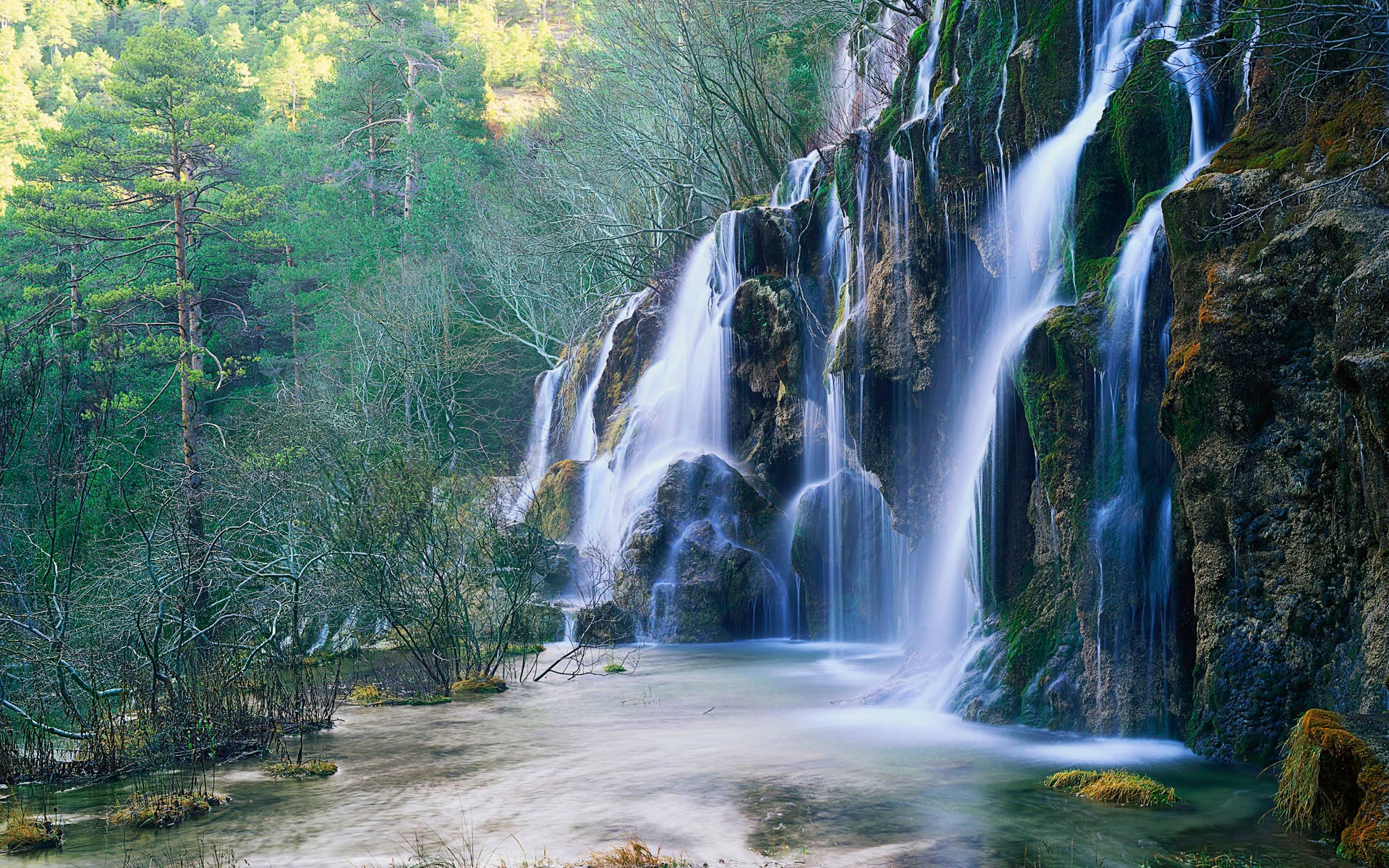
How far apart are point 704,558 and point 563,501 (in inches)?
233

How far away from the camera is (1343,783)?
6.55 m

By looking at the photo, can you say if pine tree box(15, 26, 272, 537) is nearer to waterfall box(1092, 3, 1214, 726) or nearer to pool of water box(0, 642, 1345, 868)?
pool of water box(0, 642, 1345, 868)

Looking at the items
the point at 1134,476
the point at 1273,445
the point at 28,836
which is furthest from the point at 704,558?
the point at 28,836

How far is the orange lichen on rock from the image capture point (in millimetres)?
6176

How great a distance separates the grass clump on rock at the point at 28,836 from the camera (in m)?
7.16

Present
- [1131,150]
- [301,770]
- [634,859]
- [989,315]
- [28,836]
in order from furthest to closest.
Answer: [989,315]
[1131,150]
[301,770]
[28,836]
[634,859]

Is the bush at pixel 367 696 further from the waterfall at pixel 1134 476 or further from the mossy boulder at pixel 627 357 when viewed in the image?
the mossy boulder at pixel 627 357

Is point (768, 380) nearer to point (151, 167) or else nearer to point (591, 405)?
point (591, 405)

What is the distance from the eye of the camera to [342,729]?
11367mm

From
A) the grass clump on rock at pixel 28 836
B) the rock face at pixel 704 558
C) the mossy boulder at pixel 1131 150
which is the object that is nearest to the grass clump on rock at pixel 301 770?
the grass clump on rock at pixel 28 836

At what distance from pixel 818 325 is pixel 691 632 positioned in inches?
220

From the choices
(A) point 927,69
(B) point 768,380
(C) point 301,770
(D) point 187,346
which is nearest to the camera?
(C) point 301,770

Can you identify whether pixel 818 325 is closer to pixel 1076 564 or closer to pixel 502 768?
pixel 1076 564

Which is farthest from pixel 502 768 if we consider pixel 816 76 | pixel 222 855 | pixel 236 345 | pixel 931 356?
pixel 236 345
